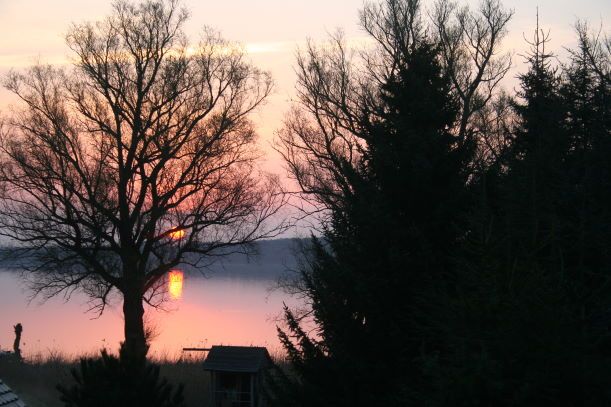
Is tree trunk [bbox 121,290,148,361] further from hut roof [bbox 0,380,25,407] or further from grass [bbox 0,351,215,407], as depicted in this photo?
hut roof [bbox 0,380,25,407]

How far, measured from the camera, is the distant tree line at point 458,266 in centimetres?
717

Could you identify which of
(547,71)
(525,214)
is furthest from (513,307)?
(547,71)

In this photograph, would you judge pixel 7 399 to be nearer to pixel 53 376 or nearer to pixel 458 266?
pixel 458 266

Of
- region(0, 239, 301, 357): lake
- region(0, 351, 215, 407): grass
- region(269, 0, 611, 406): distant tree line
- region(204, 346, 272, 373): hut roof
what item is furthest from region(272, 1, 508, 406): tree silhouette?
region(0, 239, 301, 357): lake

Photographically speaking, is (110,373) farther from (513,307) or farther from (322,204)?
(322,204)

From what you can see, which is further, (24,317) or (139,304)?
(24,317)

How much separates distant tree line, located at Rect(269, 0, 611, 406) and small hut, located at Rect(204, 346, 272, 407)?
7151mm

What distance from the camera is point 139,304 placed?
2502 centimetres

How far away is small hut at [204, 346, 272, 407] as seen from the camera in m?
19.5

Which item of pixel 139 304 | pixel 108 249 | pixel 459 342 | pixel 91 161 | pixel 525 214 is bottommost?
pixel 459 342

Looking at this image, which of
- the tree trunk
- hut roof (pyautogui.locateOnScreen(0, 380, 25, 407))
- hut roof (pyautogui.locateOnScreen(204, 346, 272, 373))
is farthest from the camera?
the tree trunk

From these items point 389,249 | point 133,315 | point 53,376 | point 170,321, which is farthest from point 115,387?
point 170,321

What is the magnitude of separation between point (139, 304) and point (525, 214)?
58.7 ft

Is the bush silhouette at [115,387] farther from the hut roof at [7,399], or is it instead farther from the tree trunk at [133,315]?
the tree trunk at [133,315]
